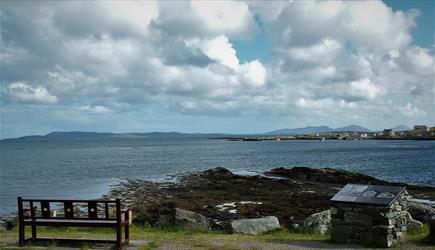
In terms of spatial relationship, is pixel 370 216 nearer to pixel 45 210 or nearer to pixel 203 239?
pixel 203 239

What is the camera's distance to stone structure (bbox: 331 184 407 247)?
38.0ft

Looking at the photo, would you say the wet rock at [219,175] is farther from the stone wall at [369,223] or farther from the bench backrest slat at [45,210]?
the bench backrest slat at [45,210]

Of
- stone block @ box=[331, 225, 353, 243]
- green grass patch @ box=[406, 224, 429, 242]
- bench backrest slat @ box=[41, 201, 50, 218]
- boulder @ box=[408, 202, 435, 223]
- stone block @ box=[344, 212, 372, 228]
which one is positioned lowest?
boulder @ box=[408, 202, 435, 223]

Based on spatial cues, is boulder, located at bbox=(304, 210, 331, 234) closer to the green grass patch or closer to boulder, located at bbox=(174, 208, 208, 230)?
the green grass patch

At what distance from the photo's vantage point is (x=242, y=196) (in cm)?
3381

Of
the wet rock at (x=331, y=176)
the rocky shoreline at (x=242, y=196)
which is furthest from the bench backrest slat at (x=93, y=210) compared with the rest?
the wet rock at (x=331, y=176)

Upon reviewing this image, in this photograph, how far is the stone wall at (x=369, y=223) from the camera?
11.6 meters

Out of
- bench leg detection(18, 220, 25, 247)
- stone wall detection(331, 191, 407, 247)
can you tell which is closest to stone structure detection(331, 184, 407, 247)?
stone wall detection(331, 191, 407, 247)

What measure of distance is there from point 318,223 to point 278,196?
699 inches

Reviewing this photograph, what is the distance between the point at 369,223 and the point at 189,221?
23.5 ft

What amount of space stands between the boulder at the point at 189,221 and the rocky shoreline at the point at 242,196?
1.57 feet

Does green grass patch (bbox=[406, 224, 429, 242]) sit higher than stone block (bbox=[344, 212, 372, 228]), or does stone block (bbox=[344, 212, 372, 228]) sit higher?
stone block (bbox=[344, 212, 372, 228])

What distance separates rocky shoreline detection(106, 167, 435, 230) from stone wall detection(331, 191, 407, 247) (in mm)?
4765

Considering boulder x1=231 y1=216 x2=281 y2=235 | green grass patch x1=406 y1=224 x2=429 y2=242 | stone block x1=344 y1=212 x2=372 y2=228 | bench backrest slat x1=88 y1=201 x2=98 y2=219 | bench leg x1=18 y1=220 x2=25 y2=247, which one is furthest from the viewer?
boulder x1=231 y1=216 x2=281 y2=235
